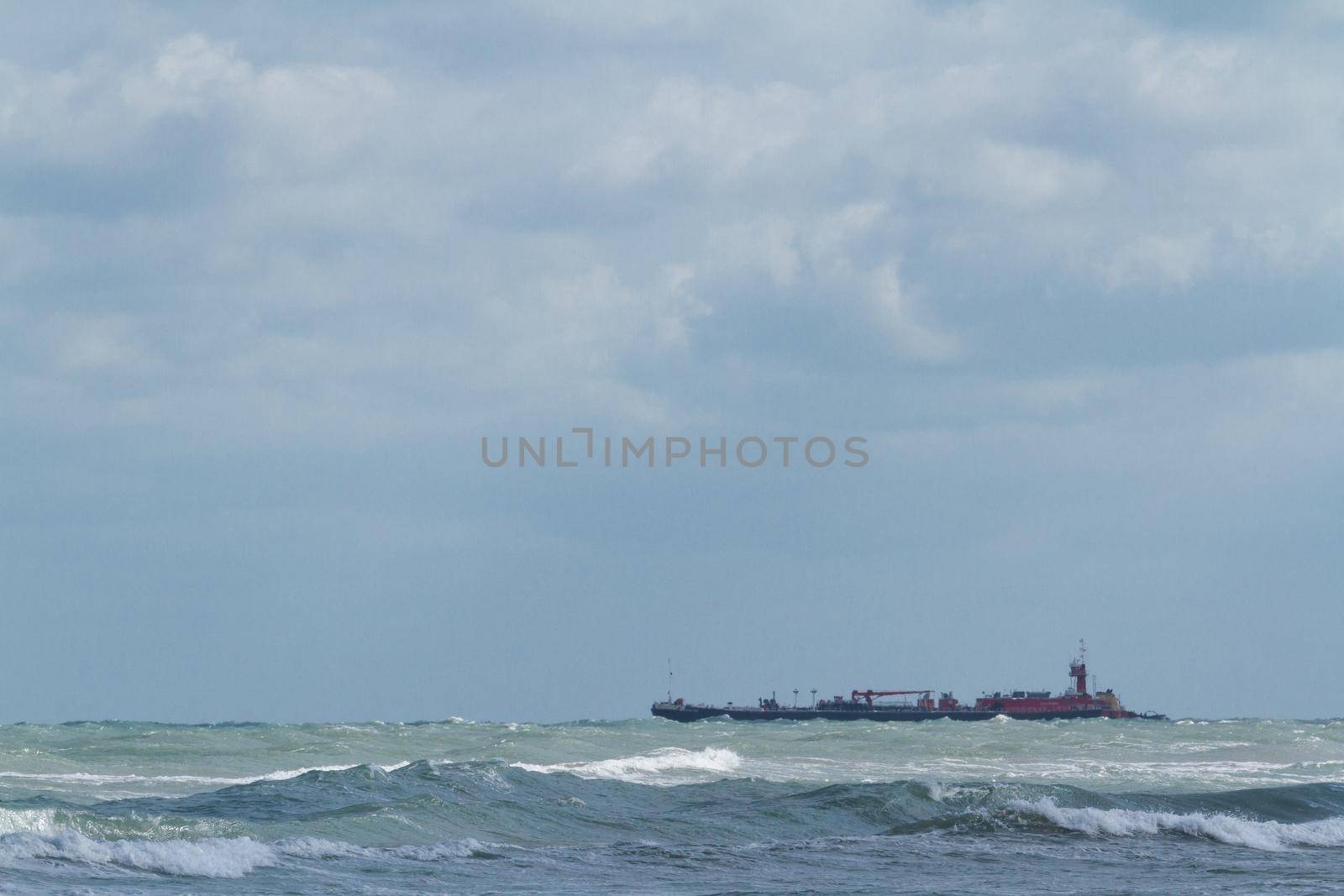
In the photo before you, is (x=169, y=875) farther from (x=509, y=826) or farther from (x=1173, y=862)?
(x=1173, y=862)

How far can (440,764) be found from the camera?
32281 millimetres

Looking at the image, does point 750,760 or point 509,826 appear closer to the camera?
point 509,826

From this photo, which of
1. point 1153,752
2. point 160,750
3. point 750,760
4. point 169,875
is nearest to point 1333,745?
point 1153,752

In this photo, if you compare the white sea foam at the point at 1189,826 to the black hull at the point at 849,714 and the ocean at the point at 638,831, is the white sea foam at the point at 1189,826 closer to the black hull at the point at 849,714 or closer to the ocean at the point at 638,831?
the ocean at the point at 638,831

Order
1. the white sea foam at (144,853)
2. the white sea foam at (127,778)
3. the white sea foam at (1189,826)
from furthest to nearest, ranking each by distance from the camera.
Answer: the white sea foam at (127,778), the white sea foam at (1189,826), the white sea foam at (144,853)

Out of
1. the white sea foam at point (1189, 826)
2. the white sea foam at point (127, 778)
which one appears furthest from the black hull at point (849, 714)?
the white sea foam at point (1189, 826)

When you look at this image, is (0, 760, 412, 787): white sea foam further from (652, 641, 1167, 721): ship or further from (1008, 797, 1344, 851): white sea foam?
(652, 641, 1167, 721): ship

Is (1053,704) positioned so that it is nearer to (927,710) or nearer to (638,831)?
(927,710)

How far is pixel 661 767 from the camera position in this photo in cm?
4481

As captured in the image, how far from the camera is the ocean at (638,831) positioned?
2080cm

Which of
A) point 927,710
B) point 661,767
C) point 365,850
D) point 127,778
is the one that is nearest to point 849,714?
point 927,710

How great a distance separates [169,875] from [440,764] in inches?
473

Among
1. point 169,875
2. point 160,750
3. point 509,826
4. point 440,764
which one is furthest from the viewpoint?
point 160,750

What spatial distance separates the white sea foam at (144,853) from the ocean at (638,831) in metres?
0.04
